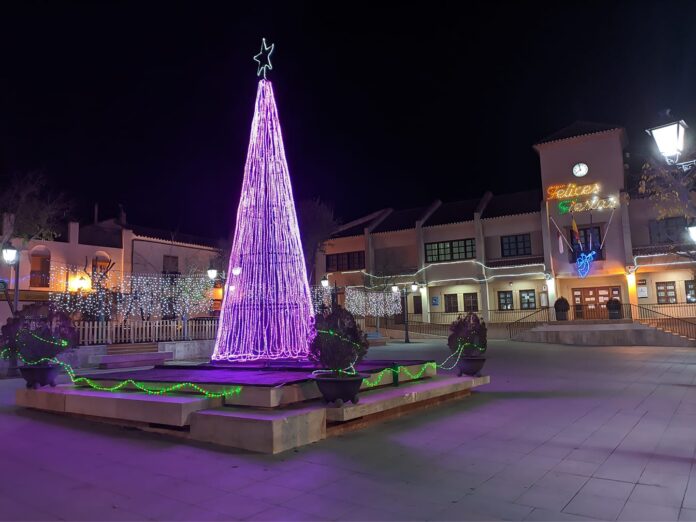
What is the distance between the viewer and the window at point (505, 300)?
31.7m

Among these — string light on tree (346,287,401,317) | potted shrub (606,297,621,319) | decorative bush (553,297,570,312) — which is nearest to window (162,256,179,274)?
string light on tree (346,287,401,317)

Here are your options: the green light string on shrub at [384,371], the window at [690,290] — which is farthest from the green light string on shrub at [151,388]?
the window at [690,290]

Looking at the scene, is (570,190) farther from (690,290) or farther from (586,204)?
(690,290)

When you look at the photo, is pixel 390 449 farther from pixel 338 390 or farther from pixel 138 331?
pixel 138 331

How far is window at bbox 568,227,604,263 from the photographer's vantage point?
92.8 feet

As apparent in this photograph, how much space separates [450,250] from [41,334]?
27.7 metres

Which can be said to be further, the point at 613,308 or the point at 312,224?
the point at 312,224

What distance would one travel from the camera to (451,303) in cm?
3378

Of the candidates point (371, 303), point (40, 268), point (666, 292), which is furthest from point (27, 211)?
point (666, 292)

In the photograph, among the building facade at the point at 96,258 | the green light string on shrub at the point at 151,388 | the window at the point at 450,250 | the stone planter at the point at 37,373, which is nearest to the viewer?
the green light string on shrub at the point at 151,388

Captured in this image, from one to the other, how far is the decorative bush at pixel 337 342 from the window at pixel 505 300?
2653 cm

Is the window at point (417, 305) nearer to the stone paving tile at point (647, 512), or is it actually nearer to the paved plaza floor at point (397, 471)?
the paved plaza floor at point (397, 471)

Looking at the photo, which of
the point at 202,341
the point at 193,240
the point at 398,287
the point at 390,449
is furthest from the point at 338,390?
the point at 193,240

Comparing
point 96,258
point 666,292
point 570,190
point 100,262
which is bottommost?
point 666,292
